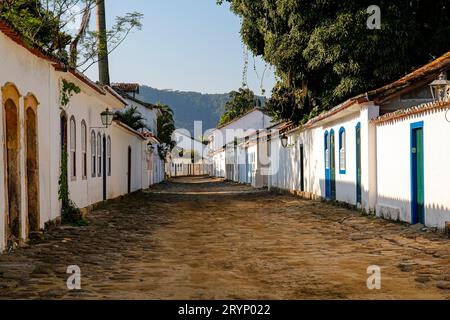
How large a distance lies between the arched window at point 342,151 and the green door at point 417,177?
6.18m

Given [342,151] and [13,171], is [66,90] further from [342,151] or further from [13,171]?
[342,151]

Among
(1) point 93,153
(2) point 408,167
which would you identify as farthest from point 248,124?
(2) point 408,167

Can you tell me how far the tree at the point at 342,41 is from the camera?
20688 mm

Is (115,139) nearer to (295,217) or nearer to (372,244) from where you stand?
(295,217)

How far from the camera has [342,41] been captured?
20.8m

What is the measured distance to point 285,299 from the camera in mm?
6148

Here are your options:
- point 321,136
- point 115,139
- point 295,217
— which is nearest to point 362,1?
point 321,136

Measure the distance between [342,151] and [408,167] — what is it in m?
6.43

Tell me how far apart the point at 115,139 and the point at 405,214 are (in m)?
13.8

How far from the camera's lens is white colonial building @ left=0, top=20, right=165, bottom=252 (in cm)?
960

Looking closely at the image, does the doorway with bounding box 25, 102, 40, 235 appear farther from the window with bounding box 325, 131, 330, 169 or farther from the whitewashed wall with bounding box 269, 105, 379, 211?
the window with bounding box 325, 131, 330, 169

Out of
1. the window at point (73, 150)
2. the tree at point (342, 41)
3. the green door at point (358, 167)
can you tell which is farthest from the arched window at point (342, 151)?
the window at point (73, 150)
